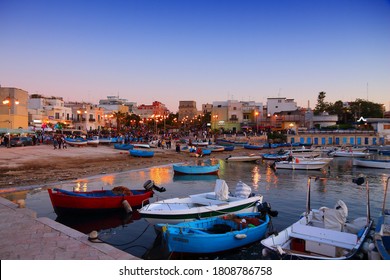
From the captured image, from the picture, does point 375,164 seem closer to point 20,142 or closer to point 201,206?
point 201,206

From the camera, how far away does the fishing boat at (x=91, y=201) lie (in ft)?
50.9

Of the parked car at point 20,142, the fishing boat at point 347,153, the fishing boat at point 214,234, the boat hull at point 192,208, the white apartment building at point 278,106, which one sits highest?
the white apartment building at point 278,106

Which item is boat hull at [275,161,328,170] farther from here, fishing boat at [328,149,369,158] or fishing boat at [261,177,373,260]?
fishing boat at [261,177,373,260]

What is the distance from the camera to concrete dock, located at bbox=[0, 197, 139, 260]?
28.1 ft

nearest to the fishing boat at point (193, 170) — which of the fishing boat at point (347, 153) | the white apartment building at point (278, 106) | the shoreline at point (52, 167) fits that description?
the shoreline at point (52, 167)

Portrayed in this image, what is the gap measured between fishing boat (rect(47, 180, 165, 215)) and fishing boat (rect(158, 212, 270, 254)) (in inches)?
158

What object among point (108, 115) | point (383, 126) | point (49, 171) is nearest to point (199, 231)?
point (49, 171)

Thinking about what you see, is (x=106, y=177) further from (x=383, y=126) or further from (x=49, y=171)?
(x=383, y=126)

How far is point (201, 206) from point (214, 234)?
3159mm

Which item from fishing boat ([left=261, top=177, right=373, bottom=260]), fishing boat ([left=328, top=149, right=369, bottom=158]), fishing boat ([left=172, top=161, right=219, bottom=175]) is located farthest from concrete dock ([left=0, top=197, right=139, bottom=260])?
fishing boat ([left=328, top=149, right=369, bottom=158])

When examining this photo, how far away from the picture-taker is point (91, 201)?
51.9 feet

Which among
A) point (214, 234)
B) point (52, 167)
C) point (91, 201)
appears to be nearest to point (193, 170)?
point (52, 167)

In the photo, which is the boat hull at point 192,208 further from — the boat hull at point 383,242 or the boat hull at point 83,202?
the boat hull at point 383,242

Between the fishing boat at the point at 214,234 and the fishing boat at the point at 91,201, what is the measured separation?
402 centimetres
